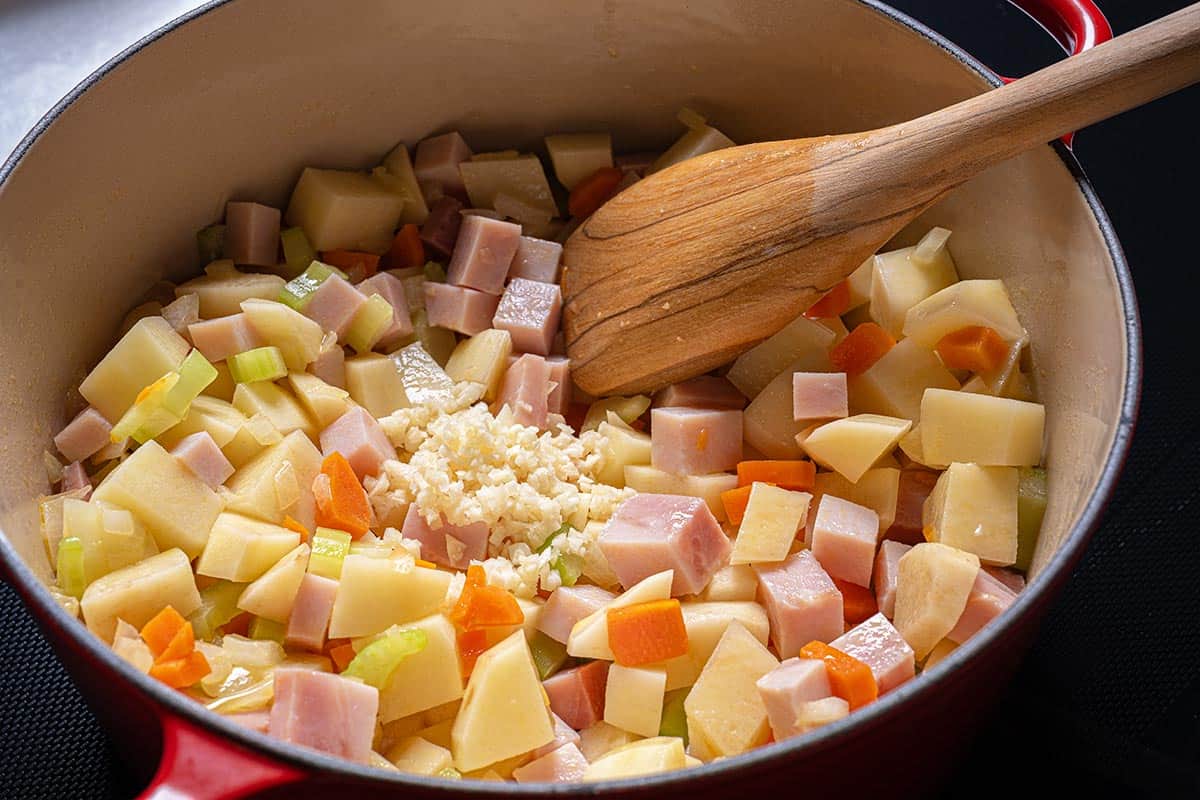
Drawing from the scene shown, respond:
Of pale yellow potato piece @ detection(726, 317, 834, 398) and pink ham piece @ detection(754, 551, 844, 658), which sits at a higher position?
pale yellow potato piece @ detection(726, 317, 834, 398)

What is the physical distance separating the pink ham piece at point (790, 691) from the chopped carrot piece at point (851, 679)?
0.01m

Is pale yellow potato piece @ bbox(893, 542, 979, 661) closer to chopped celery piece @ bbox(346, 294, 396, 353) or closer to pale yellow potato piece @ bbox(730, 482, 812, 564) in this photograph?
pale yellow potato piece @ bbox(730, 482, 812, 564)

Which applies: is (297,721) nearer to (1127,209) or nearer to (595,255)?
(595,255)

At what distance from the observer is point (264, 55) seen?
5.90ft

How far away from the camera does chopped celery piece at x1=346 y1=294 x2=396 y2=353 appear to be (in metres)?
1.84

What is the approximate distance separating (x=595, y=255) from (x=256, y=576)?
747 millimetres

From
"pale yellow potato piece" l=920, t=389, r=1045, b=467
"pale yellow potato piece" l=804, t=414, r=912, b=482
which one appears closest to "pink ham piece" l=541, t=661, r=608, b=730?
"pale yellow potato piece" l=804, t=414, r=912, b=482

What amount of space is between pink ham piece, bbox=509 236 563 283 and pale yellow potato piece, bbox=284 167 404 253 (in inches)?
8.9

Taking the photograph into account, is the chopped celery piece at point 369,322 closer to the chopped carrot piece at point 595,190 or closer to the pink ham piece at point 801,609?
the chopped carrot piece at point 595,190

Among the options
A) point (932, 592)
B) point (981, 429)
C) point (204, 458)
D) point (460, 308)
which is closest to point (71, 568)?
point (204, 458)

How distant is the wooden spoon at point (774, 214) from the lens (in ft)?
4.63

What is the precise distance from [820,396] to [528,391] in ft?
1.46

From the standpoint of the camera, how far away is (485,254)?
192cm

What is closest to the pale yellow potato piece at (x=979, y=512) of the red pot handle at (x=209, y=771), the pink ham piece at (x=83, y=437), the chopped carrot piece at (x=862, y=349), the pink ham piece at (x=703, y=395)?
the chopped carrot piece at (x=862, y=349)
